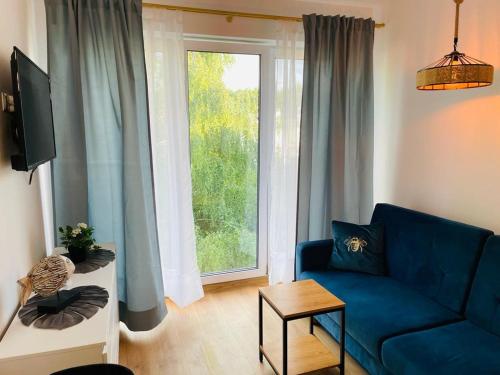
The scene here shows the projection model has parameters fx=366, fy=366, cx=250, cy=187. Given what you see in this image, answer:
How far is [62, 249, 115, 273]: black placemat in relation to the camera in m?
2.07

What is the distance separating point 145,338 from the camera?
265cm

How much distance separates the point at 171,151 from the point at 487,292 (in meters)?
2.26

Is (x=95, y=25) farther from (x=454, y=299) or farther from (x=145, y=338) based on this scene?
(x=454, y=299)

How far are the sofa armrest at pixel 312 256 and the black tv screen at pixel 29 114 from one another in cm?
182

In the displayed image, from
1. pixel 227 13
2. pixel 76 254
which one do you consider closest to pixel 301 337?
pixel 76 254

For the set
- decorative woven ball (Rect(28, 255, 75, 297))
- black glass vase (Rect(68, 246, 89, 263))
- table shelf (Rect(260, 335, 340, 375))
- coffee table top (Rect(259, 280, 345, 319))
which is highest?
decorative woven ball (Rect(28, 255, 75, 297))

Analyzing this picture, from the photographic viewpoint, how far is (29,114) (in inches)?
65.5

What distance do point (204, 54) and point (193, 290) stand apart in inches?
78.9

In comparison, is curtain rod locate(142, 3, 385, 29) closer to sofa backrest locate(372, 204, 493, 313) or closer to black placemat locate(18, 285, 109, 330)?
sofa backrest locate(372, 204, 493, 313)

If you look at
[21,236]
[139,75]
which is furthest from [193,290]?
[139,75]

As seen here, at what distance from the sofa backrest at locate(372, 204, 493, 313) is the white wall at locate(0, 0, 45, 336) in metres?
2.36

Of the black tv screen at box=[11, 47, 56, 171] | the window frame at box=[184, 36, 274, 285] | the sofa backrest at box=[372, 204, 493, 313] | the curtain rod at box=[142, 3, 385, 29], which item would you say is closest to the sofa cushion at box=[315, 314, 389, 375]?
the sofa backrest at box=[372, 204, 493, 313]

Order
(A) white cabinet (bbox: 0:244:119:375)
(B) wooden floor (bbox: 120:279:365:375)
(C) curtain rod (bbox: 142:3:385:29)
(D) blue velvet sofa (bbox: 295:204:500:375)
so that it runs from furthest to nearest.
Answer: (C) curtain rod (bbox: 142:3:385:29)
(B) wooden floor (bbox: 120:279:365:375)
(D) blue velvet sofa (bbox: 295:204:500:375)
(A) white cabinet (bbox: 0:244:119:375)

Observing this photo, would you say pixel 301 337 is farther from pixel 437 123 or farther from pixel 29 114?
pixel 29 114
